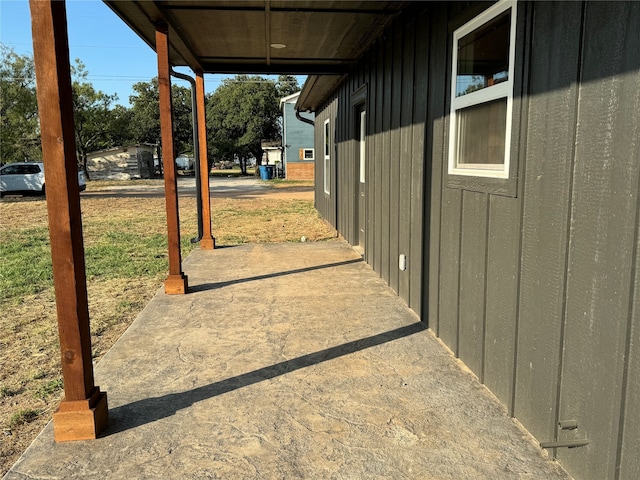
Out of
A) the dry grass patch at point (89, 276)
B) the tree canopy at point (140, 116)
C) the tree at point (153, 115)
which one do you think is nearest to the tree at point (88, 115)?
the tree canopy at point (140, 116)

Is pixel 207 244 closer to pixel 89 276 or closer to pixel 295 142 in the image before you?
pixel 89 276

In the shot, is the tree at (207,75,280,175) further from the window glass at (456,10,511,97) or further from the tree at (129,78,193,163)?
the window glass at (456,10,511,97)

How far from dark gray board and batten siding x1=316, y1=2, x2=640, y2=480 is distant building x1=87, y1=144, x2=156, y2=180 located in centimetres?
3448

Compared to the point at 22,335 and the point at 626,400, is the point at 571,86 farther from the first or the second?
the point at 22,335

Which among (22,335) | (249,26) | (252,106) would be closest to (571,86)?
(249,26)

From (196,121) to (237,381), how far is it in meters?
5.13

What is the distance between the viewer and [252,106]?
41.6 m

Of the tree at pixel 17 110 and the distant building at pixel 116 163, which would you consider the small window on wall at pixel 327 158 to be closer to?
the tree at pixel 17 110

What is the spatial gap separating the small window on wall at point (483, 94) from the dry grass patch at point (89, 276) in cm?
279

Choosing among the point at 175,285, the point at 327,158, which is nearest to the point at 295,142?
the point at 327,158

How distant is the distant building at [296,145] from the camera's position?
97.2 feet

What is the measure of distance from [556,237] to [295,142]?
28630 mm

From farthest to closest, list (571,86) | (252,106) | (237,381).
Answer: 1. (252,106)
2. (237,381)
3. (571,86)

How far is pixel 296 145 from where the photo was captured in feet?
98.3
